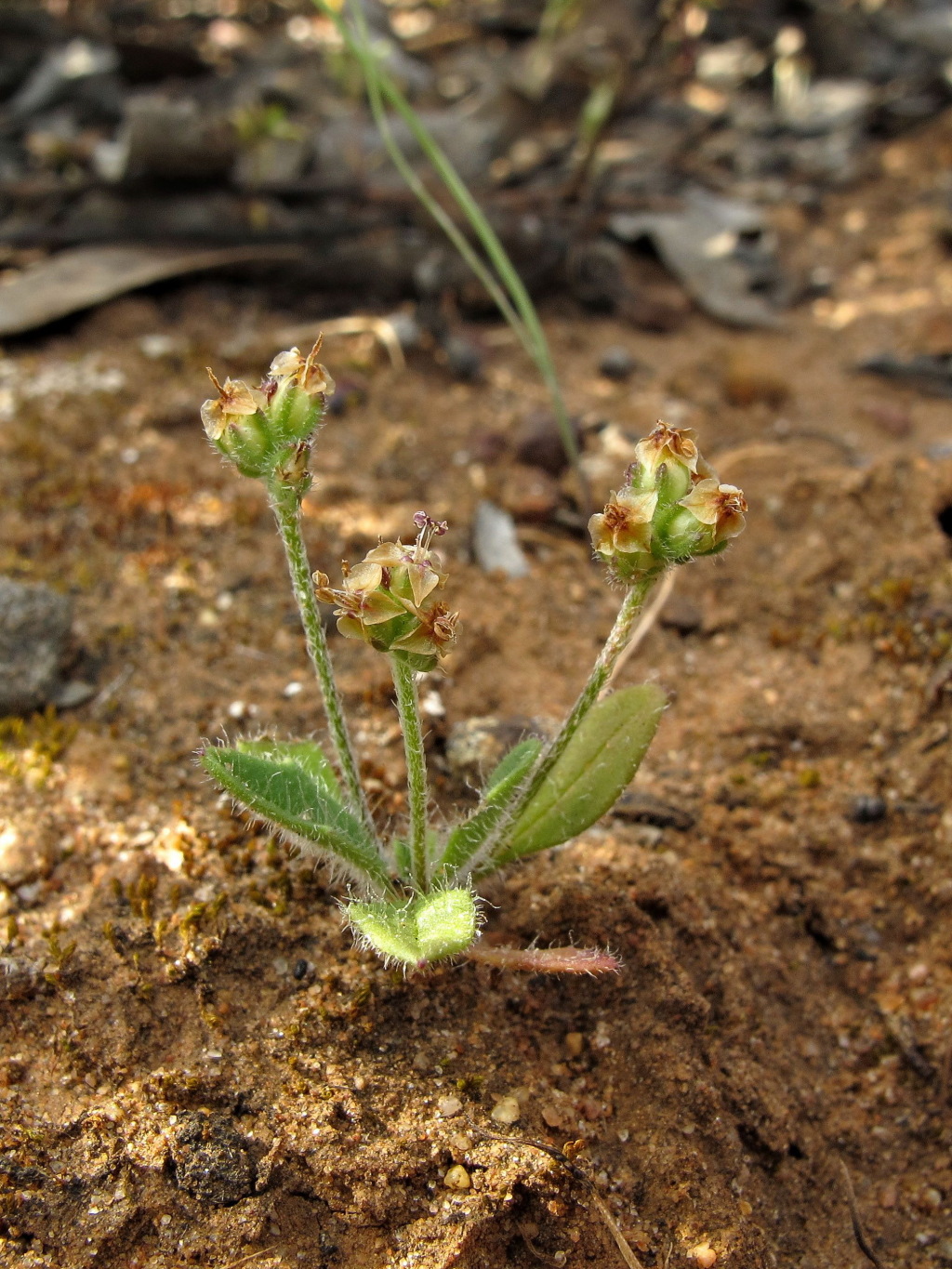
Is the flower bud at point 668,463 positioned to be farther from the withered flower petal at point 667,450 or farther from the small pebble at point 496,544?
the small pebble at point 496,544

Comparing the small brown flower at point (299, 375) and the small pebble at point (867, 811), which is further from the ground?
the small brown flower at point (299, 375)

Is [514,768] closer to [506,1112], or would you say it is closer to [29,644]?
[506,1112]

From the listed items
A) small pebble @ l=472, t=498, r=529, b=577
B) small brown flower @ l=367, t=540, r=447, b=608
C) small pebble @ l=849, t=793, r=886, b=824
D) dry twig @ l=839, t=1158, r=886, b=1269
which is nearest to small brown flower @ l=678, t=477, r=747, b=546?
small brown flower @ l=367, t=540, r=447, b=608

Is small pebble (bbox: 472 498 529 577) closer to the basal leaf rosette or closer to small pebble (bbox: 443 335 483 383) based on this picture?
small pebble (bbox: 443 335 483 383)

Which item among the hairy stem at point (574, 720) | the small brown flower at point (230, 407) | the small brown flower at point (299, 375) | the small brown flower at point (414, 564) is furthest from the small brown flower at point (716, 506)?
the small brown flower at point (230, 407)

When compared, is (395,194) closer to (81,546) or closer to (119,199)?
(119,199)

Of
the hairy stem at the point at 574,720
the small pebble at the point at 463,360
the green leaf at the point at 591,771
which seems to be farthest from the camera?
the small pebble at the point at 463,360

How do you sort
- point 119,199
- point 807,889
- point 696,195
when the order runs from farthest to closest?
point 696,195
point 119,199
point 807,889

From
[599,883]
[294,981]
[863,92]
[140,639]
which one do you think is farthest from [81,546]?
[863,92]
